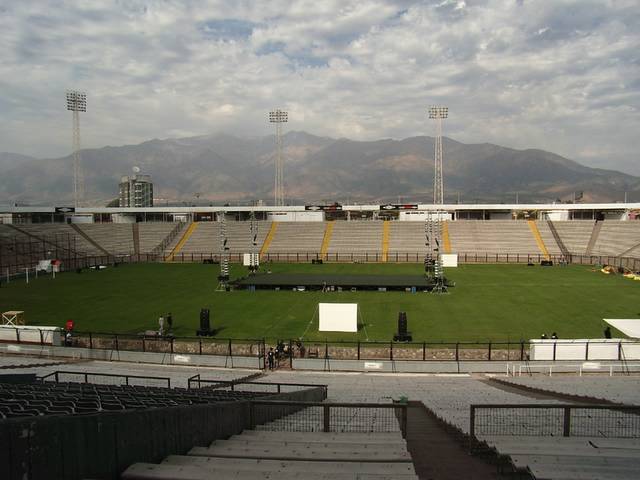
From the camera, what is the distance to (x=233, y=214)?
279 feet

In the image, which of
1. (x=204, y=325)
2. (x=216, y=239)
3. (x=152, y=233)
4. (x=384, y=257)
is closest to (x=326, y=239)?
(x=384, y=257)

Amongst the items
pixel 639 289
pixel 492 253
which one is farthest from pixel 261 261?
pixel 639 289

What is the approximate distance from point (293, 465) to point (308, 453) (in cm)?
58

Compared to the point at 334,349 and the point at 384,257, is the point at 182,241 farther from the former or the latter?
the point at 334,349

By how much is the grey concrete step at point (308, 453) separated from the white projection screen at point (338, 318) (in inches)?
833

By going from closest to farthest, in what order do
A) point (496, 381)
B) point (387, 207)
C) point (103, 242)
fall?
1. point (496, 381)
2. point (103, 242)
3. point (387, 207)

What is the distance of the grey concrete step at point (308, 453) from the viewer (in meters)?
5.22

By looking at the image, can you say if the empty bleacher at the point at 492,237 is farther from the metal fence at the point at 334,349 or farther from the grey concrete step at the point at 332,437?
the grey concrete step at the point at 332,437

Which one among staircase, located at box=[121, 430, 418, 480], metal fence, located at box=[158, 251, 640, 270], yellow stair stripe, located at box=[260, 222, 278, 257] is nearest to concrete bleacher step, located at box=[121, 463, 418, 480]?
staircase, located at box=[121, 430, 418, 480]

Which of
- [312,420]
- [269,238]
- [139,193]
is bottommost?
[312,420]

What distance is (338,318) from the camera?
89.1 ft

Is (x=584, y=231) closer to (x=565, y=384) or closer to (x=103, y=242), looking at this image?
(x=565, y=384)

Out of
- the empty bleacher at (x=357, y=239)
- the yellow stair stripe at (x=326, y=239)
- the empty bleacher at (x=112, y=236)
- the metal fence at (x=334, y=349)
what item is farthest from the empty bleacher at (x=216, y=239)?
the metal fence at (x=334, y=349)

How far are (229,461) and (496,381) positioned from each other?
14.8 meters
